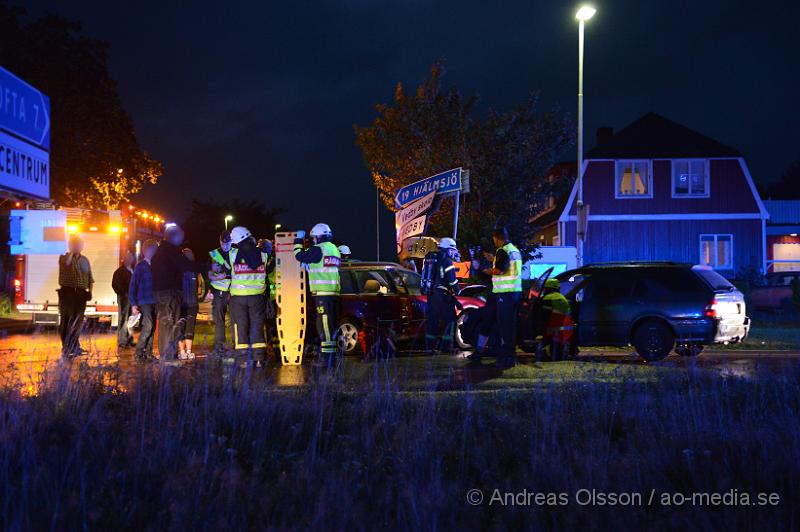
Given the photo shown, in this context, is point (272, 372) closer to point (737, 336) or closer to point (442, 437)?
point (442, 437)

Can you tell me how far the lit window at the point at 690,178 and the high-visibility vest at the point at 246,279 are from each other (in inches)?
1213

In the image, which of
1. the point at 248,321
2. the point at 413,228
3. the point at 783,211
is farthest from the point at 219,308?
the point at 783,211

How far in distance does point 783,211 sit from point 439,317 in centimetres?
4325

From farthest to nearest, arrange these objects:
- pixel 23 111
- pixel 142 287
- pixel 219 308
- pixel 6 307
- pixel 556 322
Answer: pixel 6 307, pixel 219 308, pixel 142 287, pixel 556 322, pixel 23 111

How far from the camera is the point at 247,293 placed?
38.3 feet

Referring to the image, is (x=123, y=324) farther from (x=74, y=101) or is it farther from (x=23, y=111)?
(x=74, y=101)

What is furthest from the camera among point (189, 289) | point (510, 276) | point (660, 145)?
point (660, 145)

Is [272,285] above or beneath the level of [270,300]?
above

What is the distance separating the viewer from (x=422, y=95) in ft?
107

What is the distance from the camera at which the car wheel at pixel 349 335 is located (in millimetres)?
13930

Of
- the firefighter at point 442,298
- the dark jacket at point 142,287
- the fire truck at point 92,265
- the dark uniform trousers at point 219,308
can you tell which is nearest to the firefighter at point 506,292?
the firefighter at point 442,298

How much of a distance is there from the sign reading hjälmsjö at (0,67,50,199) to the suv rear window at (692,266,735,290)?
1003 centimetres

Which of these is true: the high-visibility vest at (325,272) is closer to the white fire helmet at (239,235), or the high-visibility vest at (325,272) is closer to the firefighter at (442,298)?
the white fire helmet at (239,235)

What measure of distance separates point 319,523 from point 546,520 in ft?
4.26
